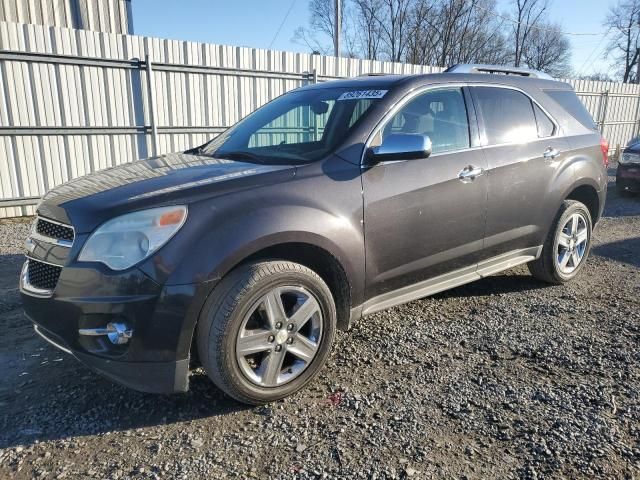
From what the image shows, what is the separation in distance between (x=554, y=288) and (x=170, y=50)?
7.01 m

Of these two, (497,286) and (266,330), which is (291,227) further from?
(497,286)

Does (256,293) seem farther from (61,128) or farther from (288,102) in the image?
(61,128)

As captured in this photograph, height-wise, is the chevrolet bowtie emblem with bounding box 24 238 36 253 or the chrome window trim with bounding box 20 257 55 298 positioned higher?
the chevrolet bowtie emblem with bounding box 24 238 36 253

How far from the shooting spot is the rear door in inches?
145

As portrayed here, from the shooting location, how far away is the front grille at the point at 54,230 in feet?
8.03

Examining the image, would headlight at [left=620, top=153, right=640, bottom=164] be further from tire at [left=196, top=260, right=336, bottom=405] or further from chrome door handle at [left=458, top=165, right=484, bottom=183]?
tire at [left=196, top=260, right=336, bottom=405]

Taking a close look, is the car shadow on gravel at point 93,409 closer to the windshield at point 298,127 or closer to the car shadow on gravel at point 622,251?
the windshield at point 298,127

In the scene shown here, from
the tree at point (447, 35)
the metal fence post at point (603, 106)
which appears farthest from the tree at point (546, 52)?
the metal fence post at point (603, 106)

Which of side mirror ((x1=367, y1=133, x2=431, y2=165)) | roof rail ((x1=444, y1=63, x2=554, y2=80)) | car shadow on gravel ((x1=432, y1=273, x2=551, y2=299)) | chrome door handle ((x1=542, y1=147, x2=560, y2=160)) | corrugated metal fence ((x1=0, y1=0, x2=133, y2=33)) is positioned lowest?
car shadow on gravel ((x1=432, y1=273, x2=551, y2=299))

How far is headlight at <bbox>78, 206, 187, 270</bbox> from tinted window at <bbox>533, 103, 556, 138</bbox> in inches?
128

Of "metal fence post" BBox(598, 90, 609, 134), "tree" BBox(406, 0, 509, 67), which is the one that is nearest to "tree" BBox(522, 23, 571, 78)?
"tree" BBox(406, 0, 509, 67)

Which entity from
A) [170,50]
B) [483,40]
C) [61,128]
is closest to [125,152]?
[61,128]

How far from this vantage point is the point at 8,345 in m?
3.39

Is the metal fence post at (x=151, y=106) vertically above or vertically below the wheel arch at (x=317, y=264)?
above
